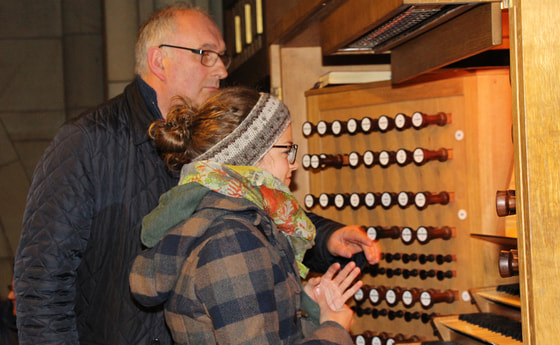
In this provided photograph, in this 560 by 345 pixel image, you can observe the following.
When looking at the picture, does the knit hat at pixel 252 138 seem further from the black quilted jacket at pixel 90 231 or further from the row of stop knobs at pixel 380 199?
the row of stop knobs at pixel 380 199

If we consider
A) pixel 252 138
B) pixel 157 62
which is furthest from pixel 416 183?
pixel 252 138

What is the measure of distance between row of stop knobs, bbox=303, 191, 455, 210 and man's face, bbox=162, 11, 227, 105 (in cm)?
132

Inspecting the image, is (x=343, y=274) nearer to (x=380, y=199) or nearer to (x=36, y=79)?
(x=380, y=199)

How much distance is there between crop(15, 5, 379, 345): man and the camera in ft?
7.80

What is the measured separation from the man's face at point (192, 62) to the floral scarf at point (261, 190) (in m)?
0.82

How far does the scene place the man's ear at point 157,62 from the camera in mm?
2780

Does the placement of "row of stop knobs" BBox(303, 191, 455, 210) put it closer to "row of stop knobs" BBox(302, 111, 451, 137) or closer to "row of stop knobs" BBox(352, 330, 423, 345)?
"row of stop knobs" BBox(302, 111, 451, 137)

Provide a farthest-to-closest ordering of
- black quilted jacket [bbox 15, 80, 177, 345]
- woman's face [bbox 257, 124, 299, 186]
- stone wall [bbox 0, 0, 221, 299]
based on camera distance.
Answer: stone wall [bbox 0, 0, 221, 299] → black quilted jacket [bbox 15, 80, 177, 345] → woman's face [bbox 257, 124, 299, 186]

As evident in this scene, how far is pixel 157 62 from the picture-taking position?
2.80 meters

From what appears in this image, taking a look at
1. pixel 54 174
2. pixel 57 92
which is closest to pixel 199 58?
pixel 54 174

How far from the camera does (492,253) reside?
3.35m

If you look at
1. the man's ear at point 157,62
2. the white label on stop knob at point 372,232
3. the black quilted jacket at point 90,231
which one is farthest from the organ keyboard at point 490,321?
the man's ear at point 157,62

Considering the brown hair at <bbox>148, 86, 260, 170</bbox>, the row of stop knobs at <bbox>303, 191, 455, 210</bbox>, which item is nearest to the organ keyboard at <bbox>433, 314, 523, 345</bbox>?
the row of stop knobs at <bbox>303, 191, 455, 210</bbox>

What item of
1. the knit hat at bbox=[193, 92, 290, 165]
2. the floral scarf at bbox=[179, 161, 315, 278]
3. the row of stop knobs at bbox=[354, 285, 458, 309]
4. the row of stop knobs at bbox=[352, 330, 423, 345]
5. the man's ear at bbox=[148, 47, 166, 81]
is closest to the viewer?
the floral scarf at bbox=[179, 161, 315, 278]
